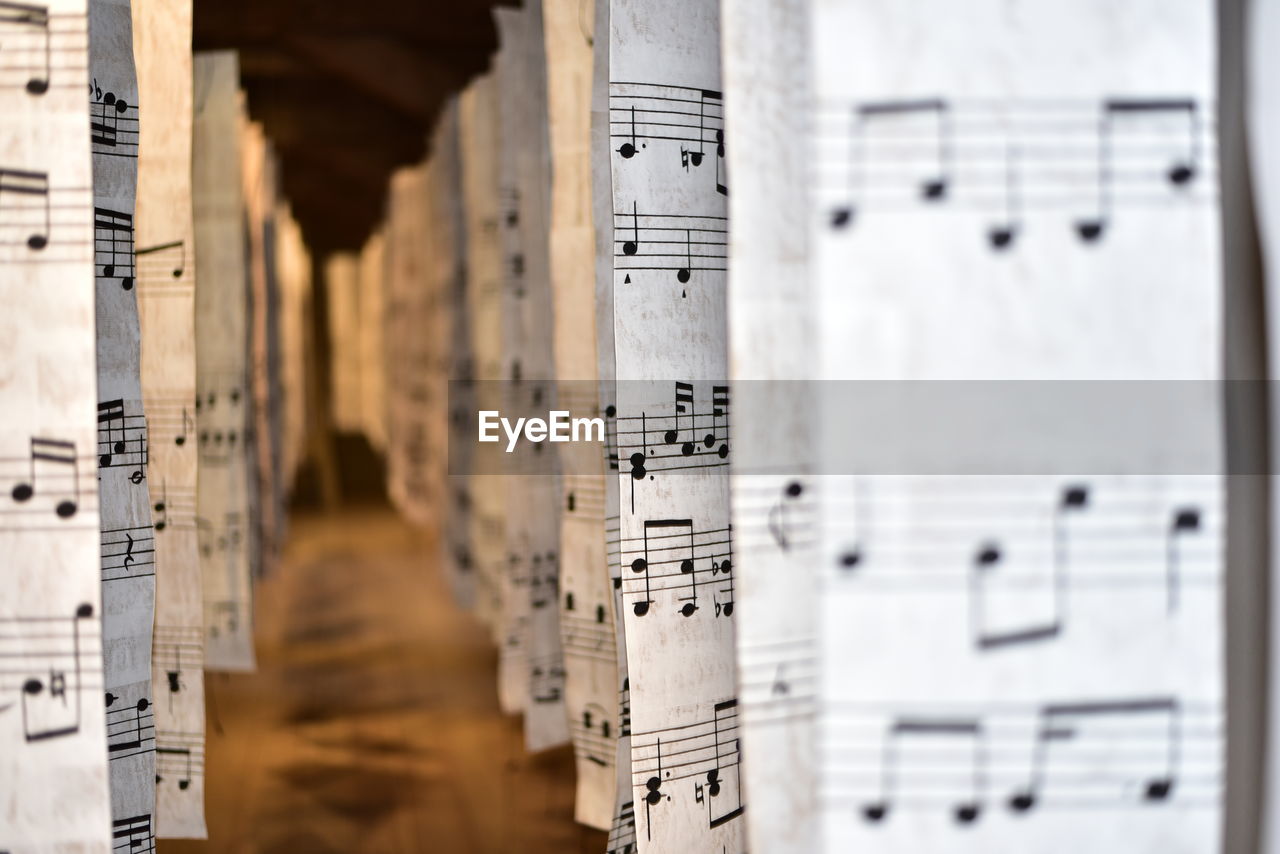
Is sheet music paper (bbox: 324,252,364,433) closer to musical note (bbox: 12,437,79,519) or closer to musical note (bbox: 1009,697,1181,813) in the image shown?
musical note (bbox: 12,437,79,519)

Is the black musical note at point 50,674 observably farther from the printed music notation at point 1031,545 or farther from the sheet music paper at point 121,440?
the printed music notation at point 1031,545

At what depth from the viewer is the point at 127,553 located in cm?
152

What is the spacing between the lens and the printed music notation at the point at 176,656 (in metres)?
1.99

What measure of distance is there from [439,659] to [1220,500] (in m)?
2.82

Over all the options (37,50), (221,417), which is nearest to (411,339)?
(221,417)

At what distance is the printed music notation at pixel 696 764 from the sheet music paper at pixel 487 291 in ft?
5.29

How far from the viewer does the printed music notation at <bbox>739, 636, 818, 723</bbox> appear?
1110mm

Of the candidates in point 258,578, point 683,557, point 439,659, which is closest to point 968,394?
point 683,557

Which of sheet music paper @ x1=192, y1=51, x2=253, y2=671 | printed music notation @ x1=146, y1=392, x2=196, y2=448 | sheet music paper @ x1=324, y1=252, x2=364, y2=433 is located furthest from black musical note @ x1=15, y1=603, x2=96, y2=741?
sheet music paper @ x1=324, y1=252, x2=364, y2=433

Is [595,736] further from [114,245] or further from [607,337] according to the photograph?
[114,245]

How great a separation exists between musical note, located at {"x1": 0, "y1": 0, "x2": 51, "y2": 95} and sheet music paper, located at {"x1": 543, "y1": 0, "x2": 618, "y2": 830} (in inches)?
35.5

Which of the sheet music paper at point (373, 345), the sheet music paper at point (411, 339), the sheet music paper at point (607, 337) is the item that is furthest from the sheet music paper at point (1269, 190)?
the sheet music paper at point (373, 345)

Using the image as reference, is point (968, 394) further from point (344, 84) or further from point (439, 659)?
point (344, 84)

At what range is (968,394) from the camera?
94 centimetres
